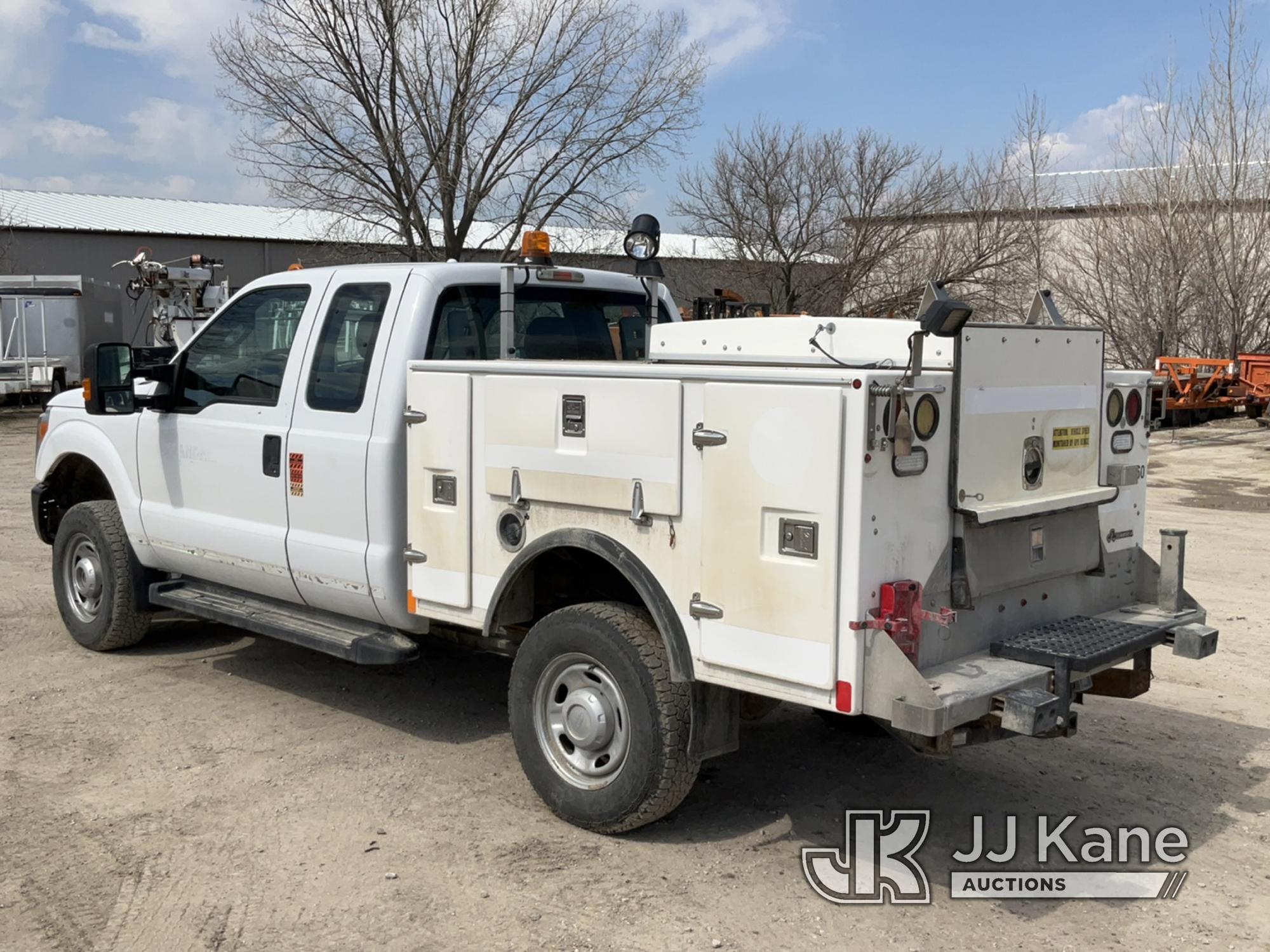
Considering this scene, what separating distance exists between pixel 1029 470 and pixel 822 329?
2.96 ft

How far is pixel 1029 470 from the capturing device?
14.4 feet

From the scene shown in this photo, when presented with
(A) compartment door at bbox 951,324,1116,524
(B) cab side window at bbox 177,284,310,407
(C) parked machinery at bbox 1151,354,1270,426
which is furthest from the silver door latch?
(C) parked machinery at bbox 1151,354,1270,426

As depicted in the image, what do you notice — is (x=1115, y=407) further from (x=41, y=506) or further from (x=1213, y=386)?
(x=1213, y=386)

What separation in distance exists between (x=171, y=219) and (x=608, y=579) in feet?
119

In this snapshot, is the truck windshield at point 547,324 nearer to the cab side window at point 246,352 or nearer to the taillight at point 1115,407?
the cab side window at point 246,352

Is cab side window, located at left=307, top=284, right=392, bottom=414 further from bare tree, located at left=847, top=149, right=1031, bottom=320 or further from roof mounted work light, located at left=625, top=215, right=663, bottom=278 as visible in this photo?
bare tree, located at left=847, top=149, right=1031, bottom=320

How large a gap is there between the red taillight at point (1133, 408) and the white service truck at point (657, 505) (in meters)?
0.03

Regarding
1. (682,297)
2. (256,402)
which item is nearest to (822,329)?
(256,402)

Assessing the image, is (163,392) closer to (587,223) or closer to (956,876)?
(956,876)

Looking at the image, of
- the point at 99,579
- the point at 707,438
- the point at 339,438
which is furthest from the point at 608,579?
the point at 99,579

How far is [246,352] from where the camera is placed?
20.1 feet

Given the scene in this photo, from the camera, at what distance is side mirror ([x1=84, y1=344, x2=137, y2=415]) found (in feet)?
21.0

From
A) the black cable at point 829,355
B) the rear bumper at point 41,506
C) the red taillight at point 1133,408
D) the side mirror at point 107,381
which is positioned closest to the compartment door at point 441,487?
the black cable at point 829,355

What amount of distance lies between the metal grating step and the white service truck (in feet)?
0.06
